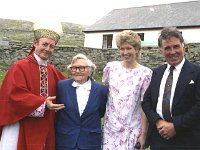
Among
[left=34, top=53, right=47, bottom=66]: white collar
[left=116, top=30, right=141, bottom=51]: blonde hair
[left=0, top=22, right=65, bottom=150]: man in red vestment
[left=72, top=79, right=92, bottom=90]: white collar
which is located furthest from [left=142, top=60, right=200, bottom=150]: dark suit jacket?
[left=34, top=53, right=47, bottom=66]: white collar

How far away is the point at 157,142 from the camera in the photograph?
11.6 feet

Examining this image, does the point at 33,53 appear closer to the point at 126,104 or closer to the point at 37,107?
the point at 37,107

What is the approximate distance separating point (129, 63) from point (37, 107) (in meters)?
1.03

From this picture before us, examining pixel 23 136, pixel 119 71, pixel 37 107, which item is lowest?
pixel 23 136

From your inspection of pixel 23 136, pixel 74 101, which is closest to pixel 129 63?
pixel 74 101

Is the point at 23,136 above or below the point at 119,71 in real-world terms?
below

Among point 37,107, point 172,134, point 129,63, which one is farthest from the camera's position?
point 129,63

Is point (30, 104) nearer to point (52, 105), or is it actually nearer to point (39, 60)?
point (52, 105)

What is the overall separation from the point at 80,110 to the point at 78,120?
0.34 ft

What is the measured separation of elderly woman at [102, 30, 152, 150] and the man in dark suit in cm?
27

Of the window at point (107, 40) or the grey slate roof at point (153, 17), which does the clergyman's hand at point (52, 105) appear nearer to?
the grey slate roof at point (153, 17)

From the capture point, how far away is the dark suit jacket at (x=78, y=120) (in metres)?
3.79

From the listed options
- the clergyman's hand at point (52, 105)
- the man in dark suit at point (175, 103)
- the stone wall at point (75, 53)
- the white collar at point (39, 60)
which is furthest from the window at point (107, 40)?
the man in dark suit at point (175, 103)

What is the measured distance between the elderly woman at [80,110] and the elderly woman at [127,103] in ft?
0.38
